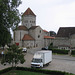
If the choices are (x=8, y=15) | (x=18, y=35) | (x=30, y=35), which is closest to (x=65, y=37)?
(x=30, y=35)

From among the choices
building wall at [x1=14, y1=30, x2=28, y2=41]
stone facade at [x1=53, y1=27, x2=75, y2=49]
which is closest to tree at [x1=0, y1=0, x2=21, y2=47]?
building wall at [x1=14, y1=30, x2=28, y2=41]

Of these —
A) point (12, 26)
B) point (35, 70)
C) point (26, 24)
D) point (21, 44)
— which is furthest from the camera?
point (26, 24)

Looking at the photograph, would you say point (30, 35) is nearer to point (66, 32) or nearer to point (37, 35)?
point (37, 35)

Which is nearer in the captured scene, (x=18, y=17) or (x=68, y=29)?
(x=18, y=17)

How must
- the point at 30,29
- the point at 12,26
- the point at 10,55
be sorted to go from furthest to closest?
the point at 30,29, the point at 12,26, the point at 10,55

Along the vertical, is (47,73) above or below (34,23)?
below

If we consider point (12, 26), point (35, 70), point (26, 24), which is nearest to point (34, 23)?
point (26, 24)

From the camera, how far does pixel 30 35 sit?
61.1 meters

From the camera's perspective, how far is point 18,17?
955 inches

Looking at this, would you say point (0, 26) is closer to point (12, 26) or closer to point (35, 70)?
point (12, 26)

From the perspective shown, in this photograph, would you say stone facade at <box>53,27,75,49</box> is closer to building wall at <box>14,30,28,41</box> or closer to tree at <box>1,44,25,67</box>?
building wall at <box>14,30,28,41</box>

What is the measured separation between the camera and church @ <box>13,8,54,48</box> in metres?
57.2

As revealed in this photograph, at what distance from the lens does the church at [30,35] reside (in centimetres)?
5725

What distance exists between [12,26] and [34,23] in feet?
138
